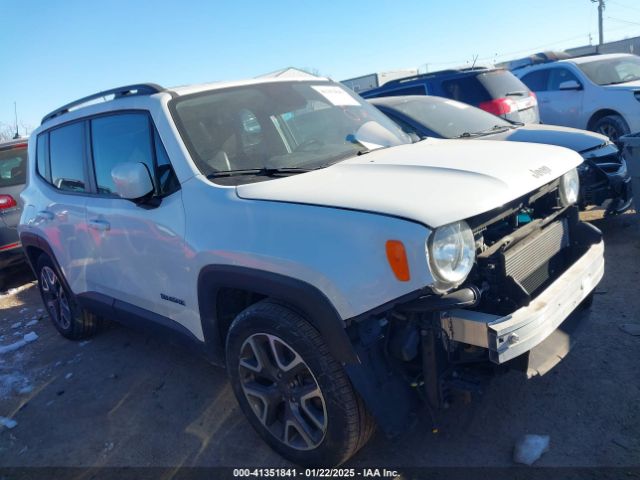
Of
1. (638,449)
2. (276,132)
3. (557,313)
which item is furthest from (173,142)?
(638,449)

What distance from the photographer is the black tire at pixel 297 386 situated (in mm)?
2447

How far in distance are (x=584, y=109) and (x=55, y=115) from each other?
26.3 ft

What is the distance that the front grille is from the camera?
8.16 ft

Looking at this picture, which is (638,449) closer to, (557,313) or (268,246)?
(557,313)

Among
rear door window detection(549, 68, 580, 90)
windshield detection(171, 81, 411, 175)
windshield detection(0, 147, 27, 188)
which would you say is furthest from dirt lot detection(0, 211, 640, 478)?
rear door window detection(549, 68, 580, 90)

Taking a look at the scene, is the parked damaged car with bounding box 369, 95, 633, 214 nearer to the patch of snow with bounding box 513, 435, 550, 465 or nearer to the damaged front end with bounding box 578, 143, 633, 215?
the damaged front end with bounding box 578, 143, 633, 215

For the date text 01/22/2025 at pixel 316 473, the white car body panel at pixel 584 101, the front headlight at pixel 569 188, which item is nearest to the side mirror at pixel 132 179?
the date text 01/22/2025 at pixel 316 473

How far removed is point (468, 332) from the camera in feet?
7.34

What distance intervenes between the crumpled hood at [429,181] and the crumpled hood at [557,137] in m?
2.61

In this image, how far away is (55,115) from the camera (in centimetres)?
454

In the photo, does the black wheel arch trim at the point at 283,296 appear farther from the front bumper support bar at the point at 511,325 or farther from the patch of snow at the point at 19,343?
the patch of snow at the point at 19,343

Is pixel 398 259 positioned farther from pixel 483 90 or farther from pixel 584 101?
pixel 584 101

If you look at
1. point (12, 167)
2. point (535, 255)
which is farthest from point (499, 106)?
point (12, 167)

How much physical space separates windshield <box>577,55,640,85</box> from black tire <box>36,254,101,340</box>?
8532 mm
